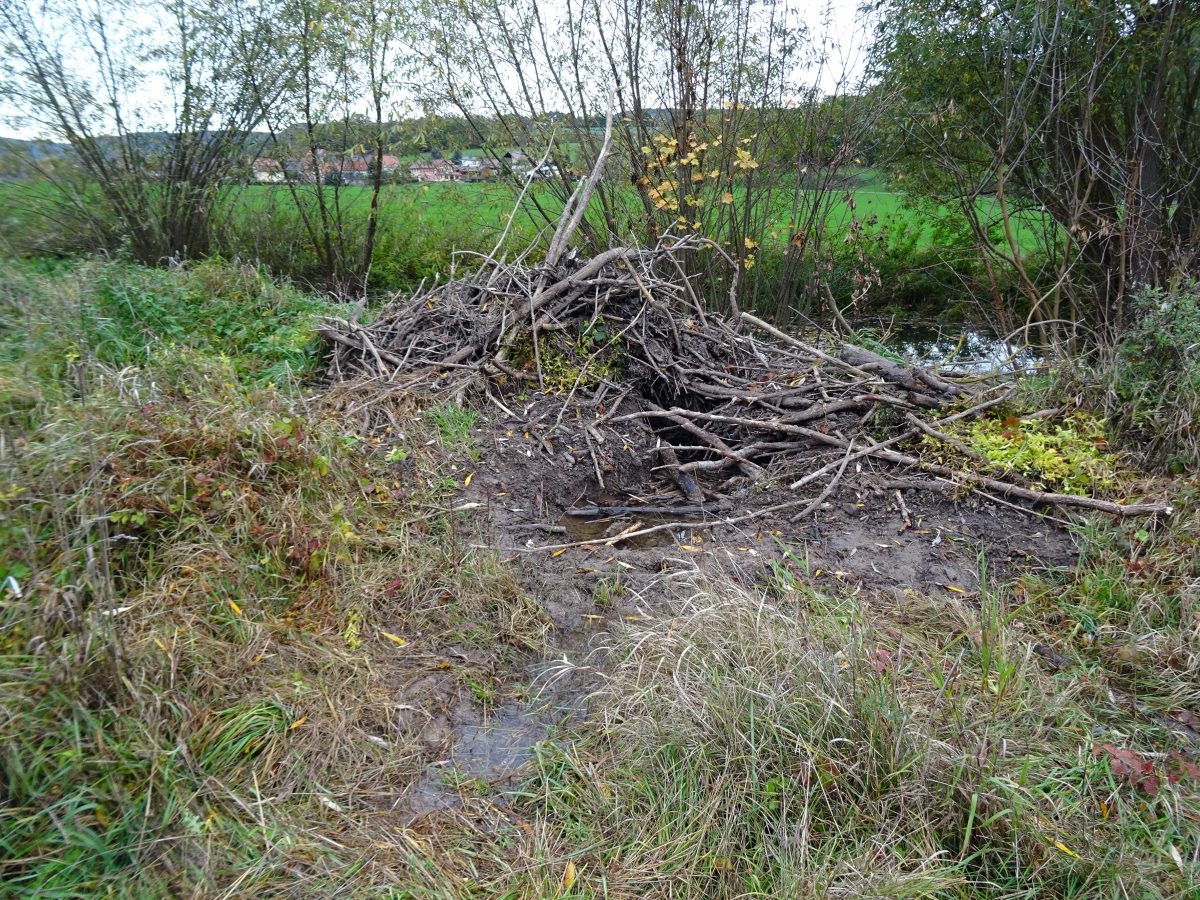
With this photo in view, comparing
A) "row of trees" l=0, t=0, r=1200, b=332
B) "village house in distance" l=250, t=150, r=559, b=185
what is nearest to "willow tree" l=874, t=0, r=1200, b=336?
"row of trees" l=0, t=0, r=1200, b=332

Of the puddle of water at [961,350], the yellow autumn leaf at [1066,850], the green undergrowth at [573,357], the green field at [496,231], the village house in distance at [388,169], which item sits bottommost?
the yellow autumn leaf at [1066,850]

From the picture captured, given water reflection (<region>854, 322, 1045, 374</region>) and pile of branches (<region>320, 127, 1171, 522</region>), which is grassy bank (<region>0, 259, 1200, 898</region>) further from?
water reflection (<region>854, 322, 1045, 374</region>)

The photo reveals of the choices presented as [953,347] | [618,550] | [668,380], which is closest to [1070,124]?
[953,347]

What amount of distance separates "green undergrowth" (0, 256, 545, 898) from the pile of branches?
1.08 metres

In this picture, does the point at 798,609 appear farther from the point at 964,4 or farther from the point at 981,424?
the point at 964,4

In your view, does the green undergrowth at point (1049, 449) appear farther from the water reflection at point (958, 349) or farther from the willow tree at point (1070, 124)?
the willow tree at point (1070, 124)

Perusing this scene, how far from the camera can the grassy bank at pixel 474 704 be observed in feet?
7.29

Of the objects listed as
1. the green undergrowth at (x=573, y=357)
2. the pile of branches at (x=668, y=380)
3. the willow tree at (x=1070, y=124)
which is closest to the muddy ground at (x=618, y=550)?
the pile of branches at (x=668, y=380)

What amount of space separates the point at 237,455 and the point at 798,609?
2.41 metres

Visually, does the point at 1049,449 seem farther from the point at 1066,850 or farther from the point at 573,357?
the point at 573,357

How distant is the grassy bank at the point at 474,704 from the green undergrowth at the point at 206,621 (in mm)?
11

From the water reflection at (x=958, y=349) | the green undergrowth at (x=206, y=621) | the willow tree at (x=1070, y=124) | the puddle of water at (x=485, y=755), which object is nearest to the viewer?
the green undergrowth at (x=206, y=621)

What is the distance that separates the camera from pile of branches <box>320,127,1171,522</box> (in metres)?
4.79

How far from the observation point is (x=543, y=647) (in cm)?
337
